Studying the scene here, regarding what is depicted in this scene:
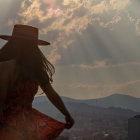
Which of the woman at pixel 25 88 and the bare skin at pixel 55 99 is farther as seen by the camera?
the bare skin at pixel 55 99

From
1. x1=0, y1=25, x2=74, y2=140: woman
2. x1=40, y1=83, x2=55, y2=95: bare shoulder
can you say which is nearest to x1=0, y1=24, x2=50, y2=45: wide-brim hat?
x1=0, y1=25, x2=74, y2=140: woman

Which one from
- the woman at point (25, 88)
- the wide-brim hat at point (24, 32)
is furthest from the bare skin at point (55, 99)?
the wide-brim hat at point (24, 32)

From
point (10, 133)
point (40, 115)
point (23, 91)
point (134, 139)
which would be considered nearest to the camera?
point (10, 133)

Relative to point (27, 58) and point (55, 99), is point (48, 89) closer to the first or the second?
point (55, 99)

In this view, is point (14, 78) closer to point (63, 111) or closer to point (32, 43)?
point (32, 43)

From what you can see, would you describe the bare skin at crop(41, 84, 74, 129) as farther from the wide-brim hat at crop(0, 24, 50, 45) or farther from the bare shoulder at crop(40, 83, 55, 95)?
the wide-brim hat at crop(0, 24, 50, 45)

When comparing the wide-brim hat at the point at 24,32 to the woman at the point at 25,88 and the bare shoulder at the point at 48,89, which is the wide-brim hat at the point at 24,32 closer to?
the woman at the point at 25,88

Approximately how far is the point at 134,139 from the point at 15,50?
137761mm

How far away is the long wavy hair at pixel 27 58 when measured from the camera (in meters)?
4.21

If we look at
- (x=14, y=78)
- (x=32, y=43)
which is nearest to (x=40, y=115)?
(x=14, y=78)

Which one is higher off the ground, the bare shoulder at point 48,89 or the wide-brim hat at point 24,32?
the wide-brim hat at point 24,32

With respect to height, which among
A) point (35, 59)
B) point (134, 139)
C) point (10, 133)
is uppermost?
point (35, 59)

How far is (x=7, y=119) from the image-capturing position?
411 centimetres

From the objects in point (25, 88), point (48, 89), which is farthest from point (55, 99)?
point (25, 88)
